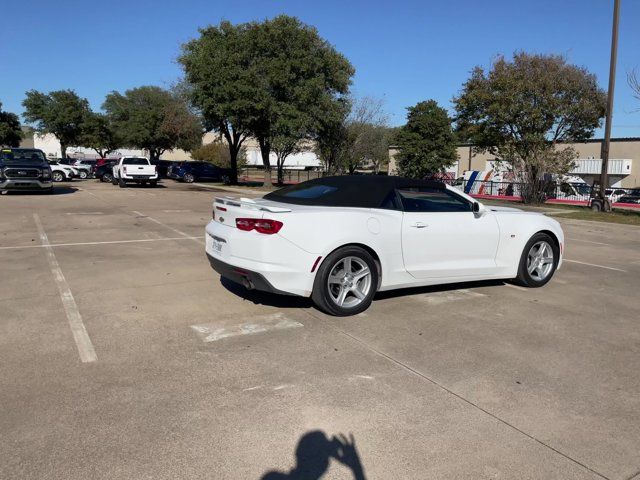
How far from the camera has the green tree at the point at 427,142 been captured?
44281mm

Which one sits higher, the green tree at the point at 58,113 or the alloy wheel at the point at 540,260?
the green tree at the point at 58,113

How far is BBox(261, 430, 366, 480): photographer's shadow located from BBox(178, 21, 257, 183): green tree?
85.3 feet

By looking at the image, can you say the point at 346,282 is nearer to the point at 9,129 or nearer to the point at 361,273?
the point at 361,273

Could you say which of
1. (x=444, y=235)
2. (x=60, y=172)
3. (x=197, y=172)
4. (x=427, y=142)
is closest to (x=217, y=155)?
(x=197, y=172)

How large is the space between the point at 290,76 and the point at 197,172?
16842 millimetres

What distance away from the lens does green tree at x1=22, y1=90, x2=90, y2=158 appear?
186 feet

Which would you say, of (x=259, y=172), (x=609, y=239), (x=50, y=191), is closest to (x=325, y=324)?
(x=609, y=239)

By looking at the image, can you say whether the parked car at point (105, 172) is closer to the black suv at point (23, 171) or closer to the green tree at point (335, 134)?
the black suv at point (23, 171)

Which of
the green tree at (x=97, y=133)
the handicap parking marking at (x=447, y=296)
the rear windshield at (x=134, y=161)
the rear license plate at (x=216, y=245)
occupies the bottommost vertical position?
the handicap parking marking at (x=447, y=296)

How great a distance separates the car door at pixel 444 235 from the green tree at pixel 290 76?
22131 mm

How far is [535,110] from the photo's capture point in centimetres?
2314

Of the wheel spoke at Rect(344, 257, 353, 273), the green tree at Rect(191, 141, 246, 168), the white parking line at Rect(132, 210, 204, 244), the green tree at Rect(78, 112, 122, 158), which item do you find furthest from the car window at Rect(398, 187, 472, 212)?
the green tree at Rect(78, 112, 122, 158)

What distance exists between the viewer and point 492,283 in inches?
294

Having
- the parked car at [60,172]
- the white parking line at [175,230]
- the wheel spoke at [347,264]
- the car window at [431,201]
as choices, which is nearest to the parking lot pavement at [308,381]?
the wheel spoke at [347,264]
